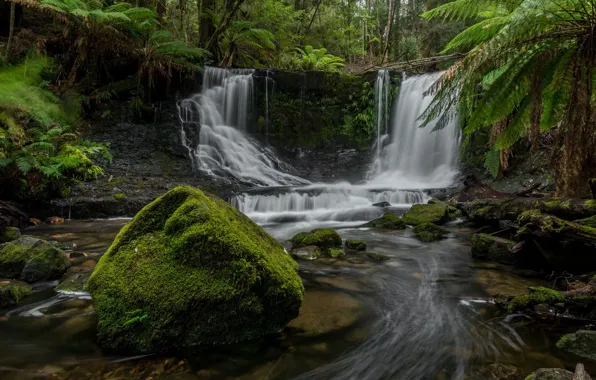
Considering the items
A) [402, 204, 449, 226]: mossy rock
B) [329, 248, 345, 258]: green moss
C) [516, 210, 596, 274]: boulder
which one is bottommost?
[329, 248, 345, 258]: green moss

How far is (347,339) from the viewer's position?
2.68 m

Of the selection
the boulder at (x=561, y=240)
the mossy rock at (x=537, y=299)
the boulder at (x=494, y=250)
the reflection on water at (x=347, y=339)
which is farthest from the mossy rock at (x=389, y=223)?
the mossy rock at (x=537, y=299)

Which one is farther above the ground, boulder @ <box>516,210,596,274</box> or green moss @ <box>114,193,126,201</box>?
boulder @ <box>516,210,596,274</box>

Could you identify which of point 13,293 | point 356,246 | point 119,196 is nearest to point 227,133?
point 119,196

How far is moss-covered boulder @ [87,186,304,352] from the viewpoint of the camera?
93.4 inches

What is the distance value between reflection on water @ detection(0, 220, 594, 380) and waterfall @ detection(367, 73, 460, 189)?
27.1 feet

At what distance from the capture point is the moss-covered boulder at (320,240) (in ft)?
17.5

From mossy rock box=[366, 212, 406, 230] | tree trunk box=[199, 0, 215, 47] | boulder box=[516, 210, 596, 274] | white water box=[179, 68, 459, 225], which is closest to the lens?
Result: boulder box=[516, 210, 596, 274]

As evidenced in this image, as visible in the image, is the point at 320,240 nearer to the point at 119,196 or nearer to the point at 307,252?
the point at 307,252

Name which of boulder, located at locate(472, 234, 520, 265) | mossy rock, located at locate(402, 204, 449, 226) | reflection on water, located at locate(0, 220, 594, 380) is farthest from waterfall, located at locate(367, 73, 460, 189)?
reflection on water, located at locate(0, 220, 594, 380)

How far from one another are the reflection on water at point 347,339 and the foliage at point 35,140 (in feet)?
15.9

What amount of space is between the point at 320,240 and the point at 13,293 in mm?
3647

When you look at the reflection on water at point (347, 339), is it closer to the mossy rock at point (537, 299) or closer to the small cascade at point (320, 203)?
the mossy rock at point (537, 299)

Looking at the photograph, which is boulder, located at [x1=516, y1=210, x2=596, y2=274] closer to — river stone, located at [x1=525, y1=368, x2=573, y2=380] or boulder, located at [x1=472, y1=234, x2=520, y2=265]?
boulder, located at [x1=472, y1=234, x2=520, y2=265]
